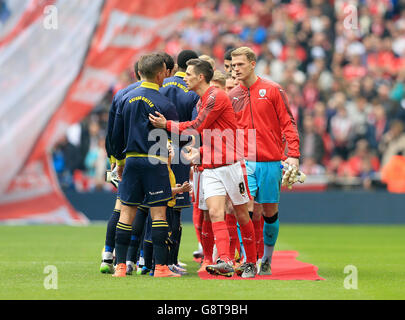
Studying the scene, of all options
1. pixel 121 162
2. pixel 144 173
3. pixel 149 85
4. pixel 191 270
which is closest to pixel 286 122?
pixel 149 85

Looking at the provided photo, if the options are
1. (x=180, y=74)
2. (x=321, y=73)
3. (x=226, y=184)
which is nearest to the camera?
(x=226, y=184)

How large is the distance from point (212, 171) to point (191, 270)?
171 cm

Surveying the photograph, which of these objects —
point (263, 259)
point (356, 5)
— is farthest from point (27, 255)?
point (356, 5)

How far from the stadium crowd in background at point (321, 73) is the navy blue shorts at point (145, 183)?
11.2 meters

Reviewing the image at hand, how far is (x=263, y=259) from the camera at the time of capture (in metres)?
9.39

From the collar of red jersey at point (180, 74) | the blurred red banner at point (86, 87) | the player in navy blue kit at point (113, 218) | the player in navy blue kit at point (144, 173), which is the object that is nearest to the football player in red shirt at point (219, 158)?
the player in navy blue kit at point (144, 173)

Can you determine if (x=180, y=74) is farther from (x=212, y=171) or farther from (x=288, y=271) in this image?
(x=288, y=271)

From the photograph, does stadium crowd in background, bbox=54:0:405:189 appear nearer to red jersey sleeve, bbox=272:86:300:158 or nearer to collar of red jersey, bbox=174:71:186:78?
collar of red jersey, bbox=174:71:186:78

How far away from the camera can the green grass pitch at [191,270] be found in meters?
7.42

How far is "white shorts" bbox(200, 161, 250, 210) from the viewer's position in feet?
29.1

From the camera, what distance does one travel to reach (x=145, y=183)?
8812 mm

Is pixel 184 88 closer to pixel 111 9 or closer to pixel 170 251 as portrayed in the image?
pixel 170 251

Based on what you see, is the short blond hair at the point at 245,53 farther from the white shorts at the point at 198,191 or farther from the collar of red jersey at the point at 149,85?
the white shorts at the point at 198,191
